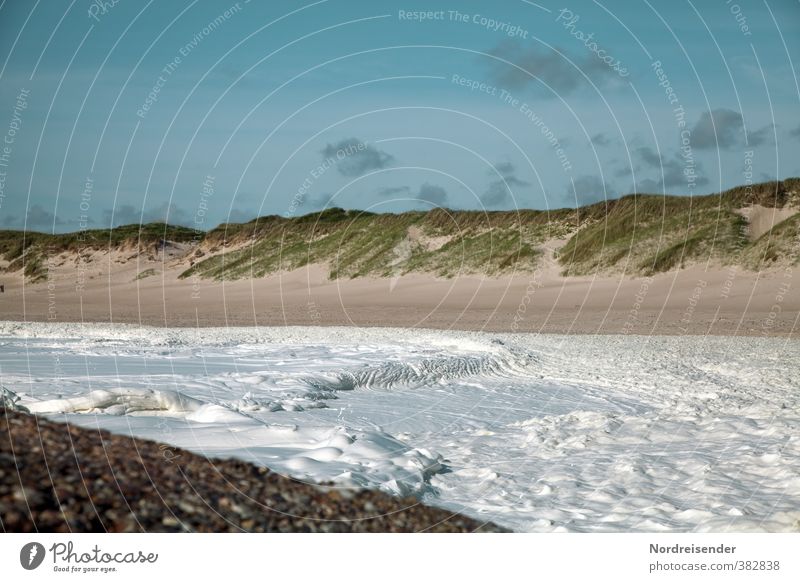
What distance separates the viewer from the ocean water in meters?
6.30

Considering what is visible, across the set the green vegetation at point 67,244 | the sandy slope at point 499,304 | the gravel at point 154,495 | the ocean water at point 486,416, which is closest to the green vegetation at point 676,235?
the sandy slope at point 499,304

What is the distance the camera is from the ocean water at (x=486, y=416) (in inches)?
248

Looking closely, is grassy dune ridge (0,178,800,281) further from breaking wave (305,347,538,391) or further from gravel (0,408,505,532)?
gravel (0,408,505,532)

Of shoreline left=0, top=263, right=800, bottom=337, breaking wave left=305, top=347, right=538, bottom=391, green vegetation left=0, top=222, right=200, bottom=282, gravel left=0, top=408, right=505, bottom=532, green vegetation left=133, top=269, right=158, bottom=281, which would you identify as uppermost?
green vegetation left=0, top=222, right=200, bottom=282

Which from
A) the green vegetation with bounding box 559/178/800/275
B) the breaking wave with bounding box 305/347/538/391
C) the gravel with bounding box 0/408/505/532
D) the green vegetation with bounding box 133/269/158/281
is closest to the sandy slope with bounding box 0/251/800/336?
Result: the green vegetation with bounding box 559/178/800/275

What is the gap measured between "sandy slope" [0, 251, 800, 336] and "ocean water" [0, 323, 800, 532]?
824 cm

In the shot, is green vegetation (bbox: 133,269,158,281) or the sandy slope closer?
the sandy slope

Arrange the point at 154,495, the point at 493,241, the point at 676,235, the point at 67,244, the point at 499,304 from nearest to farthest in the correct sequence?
1. the point at 154,495
2. the point at 499,304
3. the point at 676,235
4. the point at 493,241
5. the point at 67,244

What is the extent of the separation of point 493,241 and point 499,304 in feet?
51.4

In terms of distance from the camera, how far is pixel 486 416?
1048 centimetres

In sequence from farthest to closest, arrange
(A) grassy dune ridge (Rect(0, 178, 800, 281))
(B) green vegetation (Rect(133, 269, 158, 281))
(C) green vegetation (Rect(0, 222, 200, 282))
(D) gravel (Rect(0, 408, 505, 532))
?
(C) green vegetation (Rect(0, 222, 200, 282)) → (B) green vegetation (Rect(133, 269, 158, 281)) → (A) grassy dune ridge (Rect(0, 178, 800, 281)) → (D) gravel (Rect(0, 408, 505, 532))

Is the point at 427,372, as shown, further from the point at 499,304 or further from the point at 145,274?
the point at 145,274

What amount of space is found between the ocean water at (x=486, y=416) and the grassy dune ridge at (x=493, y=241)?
79.4 feet

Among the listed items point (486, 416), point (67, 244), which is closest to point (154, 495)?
point (486, 416)
